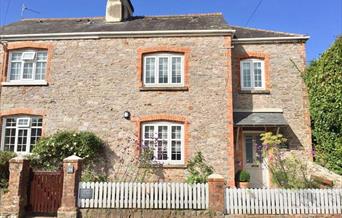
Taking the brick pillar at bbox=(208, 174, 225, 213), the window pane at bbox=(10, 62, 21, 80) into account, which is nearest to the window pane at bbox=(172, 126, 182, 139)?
the brick pillar at bbox=(208, 174, 225, 213)

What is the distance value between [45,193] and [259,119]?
30.0 feet

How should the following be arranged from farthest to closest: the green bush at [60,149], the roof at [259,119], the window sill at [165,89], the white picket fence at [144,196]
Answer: the window sill at [165,89] < the roof at [259,119] < the green bush at [60,149] < the white picket fence at [144,196]

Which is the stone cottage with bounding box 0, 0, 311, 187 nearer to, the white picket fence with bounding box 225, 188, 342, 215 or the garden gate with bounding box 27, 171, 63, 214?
the white picket fence with bounding box 225, 188, 342, 215

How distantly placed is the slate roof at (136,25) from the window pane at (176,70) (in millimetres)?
1709

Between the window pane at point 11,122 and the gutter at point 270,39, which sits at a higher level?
the gutter at point 270,39

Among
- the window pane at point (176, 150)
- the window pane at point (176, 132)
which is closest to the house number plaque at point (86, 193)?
the window pane at point (176, 150)

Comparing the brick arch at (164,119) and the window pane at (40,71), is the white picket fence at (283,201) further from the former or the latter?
the window pane at (40,71)

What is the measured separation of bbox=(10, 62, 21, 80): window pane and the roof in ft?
33.8

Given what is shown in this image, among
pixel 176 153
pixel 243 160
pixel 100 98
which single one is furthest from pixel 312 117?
pixel 100 98

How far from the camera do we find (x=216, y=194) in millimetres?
10055

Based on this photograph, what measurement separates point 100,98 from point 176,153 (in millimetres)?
4180

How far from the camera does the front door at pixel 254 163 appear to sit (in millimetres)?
14852

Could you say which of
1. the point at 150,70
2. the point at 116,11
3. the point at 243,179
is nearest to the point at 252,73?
the point at 150,70

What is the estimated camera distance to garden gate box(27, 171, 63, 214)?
1060 centimetres
